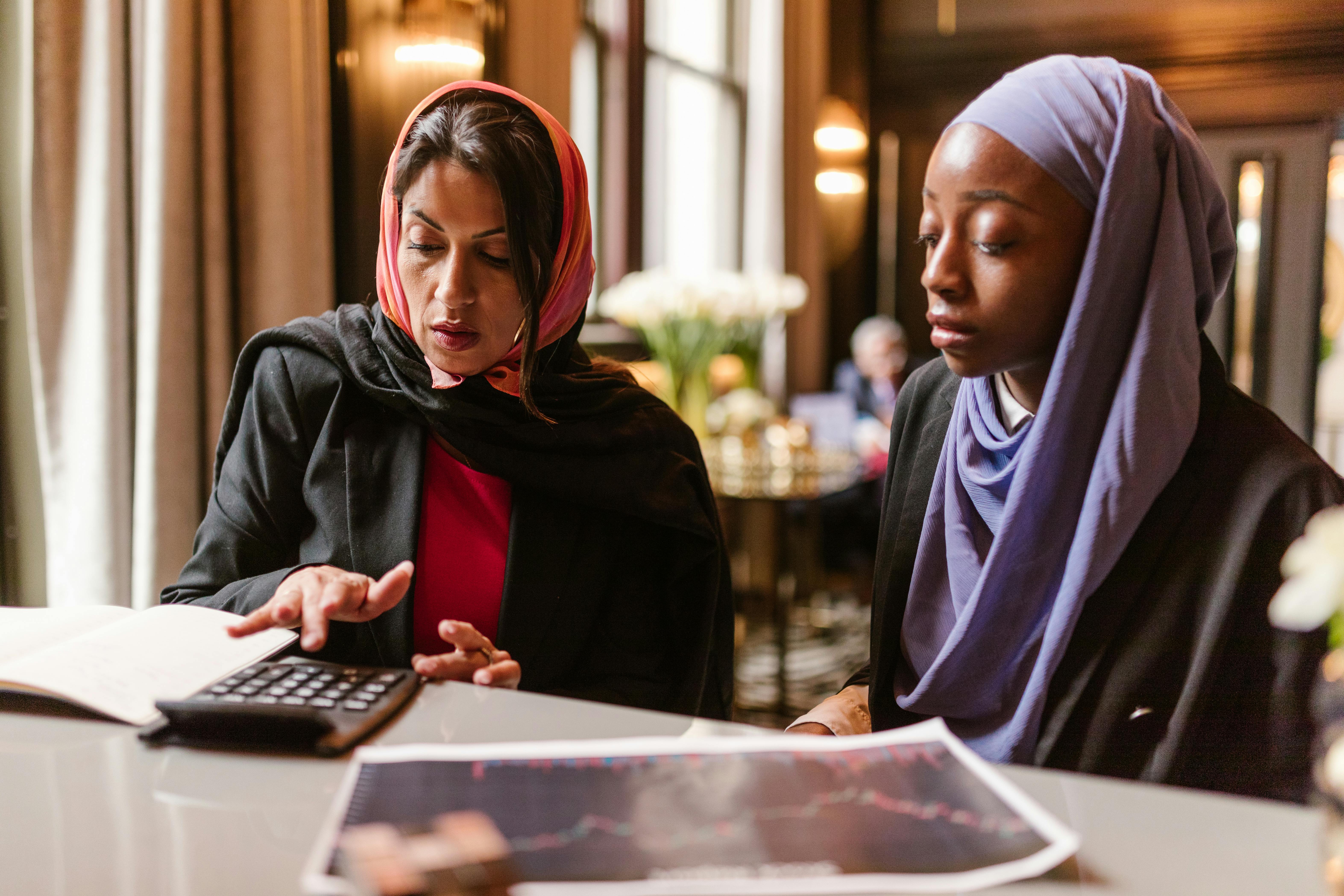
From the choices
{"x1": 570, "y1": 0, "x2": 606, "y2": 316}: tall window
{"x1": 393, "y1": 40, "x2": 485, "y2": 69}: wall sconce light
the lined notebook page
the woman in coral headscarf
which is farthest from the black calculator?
{"x1": 570, "y1": 0, "x2": 606, "y2": 316}: tall window

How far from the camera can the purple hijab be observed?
96 centimetres

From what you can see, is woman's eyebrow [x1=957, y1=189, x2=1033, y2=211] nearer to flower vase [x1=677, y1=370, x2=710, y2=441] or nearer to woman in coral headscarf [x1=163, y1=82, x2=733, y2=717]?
woman in coral headscarf [x1=163, y1=82, x2=733, y2=717]

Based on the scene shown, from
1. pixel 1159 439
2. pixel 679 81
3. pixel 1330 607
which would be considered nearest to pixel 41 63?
pixel 1159 439

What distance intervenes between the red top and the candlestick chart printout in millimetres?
578

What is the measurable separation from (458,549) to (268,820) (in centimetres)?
64

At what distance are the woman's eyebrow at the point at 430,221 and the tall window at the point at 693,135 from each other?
3453mm

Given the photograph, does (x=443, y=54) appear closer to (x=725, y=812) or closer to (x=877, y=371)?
(x=725, y=812)

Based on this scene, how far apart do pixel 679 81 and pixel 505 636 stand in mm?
4327

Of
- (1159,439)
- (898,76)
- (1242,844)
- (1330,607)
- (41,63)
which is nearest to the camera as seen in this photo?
(1330,607)

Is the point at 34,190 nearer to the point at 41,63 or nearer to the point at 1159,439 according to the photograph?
the point at 41,63

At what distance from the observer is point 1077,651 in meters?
1.00

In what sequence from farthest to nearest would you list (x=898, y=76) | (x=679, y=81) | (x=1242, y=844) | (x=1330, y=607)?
(x=898, y=76)
(x=679, y=81)
(x=1242, y=844)
(x=1330, y=607)

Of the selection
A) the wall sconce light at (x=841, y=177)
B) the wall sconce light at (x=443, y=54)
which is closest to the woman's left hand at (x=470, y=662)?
the wall sconce light at (x=443, y=54)

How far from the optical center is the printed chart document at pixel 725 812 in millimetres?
524
